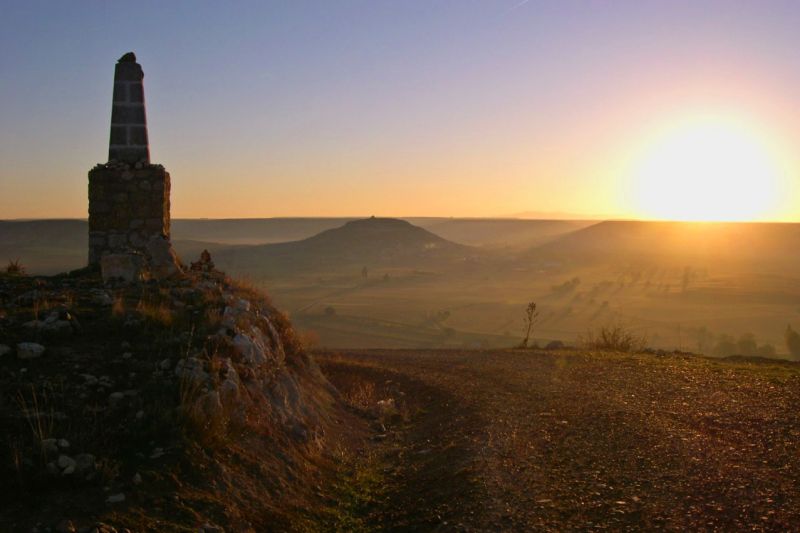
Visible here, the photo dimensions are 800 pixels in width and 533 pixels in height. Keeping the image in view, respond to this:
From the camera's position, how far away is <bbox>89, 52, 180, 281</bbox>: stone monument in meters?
11.7

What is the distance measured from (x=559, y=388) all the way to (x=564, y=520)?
6473 millimetres

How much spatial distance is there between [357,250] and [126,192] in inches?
5434

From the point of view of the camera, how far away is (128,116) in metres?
12.1

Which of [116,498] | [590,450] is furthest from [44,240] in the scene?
[590,450]

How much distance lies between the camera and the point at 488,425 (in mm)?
8789

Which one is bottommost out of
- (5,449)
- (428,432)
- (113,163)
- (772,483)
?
(428,432)

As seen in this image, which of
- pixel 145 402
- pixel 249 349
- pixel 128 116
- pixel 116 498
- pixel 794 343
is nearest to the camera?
pixel 116 498

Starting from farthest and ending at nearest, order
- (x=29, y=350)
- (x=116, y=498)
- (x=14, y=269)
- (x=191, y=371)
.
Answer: (x=14, y=269) → (x=191, y=371) → (x=29, y=350) → (x=116, y=498)

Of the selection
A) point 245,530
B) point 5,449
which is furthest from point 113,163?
point 245,530

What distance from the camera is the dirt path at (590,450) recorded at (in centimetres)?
544

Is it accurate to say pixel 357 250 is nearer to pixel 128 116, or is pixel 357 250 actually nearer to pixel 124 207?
pixel 128 116

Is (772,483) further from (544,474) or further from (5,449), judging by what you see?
(5,449)

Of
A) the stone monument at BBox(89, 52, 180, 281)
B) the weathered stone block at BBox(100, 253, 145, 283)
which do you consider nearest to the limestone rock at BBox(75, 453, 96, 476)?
the weathered stone block at BBox(100, 253, 145, 283)

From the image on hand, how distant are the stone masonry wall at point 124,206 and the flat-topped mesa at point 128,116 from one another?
0.34m
